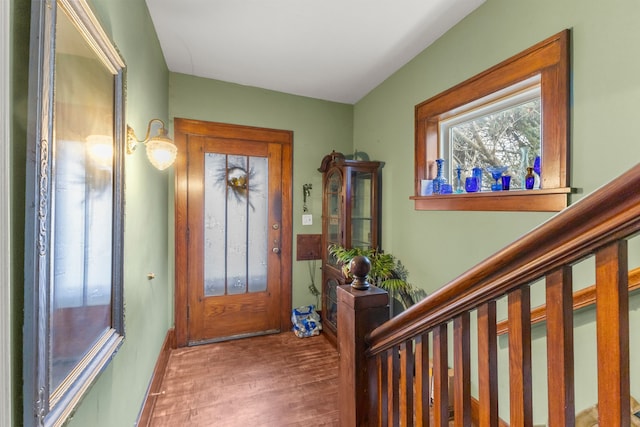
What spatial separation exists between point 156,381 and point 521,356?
2.41m

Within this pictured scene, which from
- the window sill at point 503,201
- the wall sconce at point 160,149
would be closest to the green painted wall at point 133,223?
the wall sconce at point 160,149

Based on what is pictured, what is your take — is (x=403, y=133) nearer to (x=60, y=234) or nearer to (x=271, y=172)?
(x=271, y=172)

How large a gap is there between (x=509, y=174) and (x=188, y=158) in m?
2.74

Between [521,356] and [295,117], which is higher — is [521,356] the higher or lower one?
the lower one

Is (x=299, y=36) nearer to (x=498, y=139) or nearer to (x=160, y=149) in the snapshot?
(x=160, y=149)

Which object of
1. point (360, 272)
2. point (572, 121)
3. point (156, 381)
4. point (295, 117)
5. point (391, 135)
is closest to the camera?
point (360, 272)

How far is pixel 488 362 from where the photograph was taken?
2.17 ft

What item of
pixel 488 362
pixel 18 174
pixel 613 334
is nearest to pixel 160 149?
pixel 18 174

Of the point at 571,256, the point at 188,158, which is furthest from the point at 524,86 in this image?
the point at 188,158

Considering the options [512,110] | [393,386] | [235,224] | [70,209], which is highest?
[512,110]

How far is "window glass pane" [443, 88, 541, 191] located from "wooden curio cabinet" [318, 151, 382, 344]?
0.80 metres

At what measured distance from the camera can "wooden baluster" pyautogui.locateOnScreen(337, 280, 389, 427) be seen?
40.7 inches

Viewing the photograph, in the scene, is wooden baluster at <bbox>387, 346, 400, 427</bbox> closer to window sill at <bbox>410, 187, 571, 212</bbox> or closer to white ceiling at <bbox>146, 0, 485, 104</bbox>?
window sill at <bbox>410, 187, 571, 212</bbox>

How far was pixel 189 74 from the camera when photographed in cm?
282
